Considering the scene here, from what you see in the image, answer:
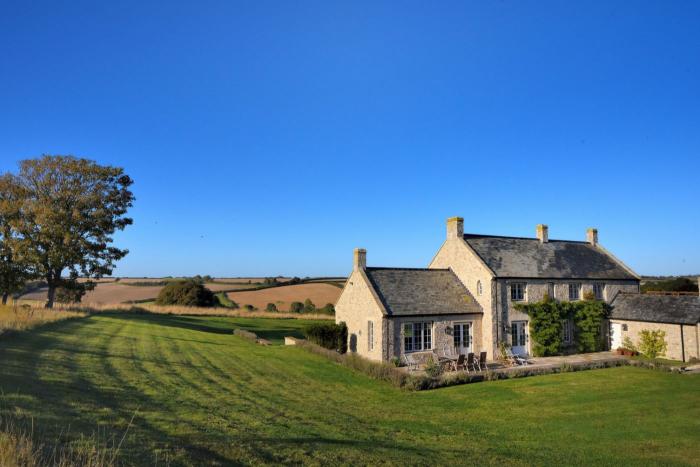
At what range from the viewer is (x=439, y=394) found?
19.4 m

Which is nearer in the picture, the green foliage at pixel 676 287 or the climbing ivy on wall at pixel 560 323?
the climbing ivy on wall at pixel 560 323

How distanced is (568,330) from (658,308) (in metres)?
5.96

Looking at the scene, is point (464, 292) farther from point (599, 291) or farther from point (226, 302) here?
point (226, 302)

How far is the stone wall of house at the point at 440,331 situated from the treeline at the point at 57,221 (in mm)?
26904

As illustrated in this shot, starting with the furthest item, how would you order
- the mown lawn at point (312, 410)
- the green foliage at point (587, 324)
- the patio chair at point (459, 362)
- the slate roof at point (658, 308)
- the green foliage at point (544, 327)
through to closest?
the green foliage at point (587, 324), the green foliage at point (544, 327), the slate roof at point (658, 308), the patio chair at point (459, 362), the mown lawn at point (312, 410)

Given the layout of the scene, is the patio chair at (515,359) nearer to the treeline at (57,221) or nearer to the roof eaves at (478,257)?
the roof eaves at (478,257)

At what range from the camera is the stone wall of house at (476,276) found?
28.1 m

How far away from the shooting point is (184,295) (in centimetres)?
5862

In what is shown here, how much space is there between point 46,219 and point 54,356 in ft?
74.9

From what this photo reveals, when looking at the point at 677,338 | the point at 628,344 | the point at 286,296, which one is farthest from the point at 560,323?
Answer: the point at 286,296

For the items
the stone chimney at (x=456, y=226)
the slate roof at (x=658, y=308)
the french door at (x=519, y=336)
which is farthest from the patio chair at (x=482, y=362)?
the slate roof at (x=658, y=308)

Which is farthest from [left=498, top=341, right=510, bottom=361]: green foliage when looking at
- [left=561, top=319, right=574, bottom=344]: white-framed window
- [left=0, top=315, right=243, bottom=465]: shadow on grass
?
[left=0, top=315, right=243, bottom=465]: shadow on grass

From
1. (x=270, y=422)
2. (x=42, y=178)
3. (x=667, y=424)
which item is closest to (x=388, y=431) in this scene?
(x=270, y=422)

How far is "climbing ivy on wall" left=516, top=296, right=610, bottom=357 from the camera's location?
95.9 feet
